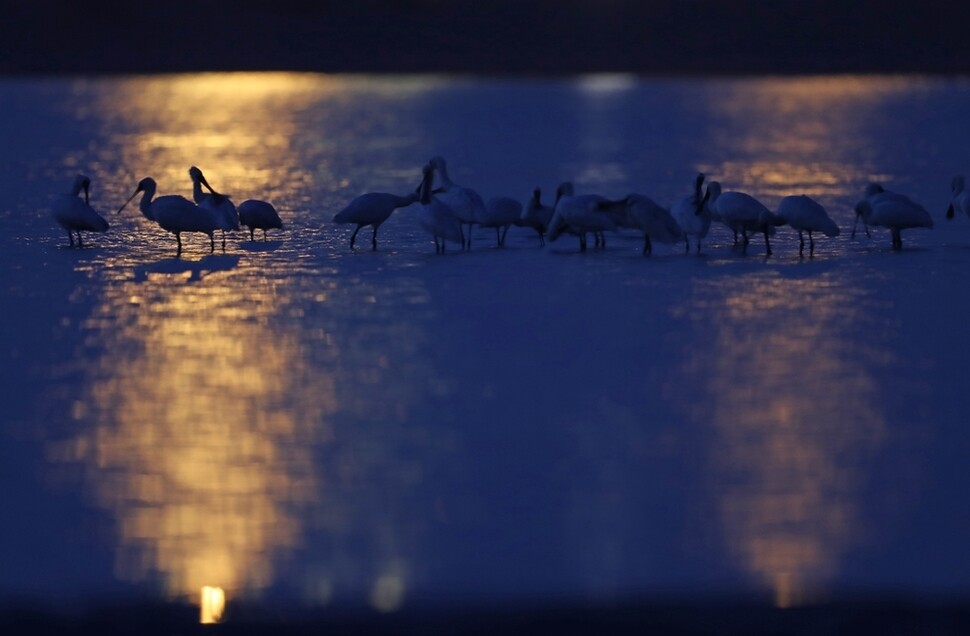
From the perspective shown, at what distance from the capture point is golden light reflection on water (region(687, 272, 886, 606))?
470 centimetres

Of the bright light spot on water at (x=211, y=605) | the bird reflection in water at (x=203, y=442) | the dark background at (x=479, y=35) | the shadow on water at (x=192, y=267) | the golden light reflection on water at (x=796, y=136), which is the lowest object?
the bright light spot on water at (x=211, y=605)

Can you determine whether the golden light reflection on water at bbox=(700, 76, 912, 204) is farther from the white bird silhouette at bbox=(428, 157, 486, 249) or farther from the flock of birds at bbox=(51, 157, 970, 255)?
the white bird silhouette at bbox=(428, 157, 486, 249)

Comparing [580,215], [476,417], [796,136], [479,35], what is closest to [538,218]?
[580,215]

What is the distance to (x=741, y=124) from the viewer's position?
24984 millimetres

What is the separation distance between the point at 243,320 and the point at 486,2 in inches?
1523

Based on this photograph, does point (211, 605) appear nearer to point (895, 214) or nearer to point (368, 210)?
point (368, 210)

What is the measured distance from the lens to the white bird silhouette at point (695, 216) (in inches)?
395

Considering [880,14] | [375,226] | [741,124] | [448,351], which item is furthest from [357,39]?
[448,351]

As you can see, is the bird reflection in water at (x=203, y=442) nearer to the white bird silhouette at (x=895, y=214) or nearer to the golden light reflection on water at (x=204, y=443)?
the golden light reflection on water at (x=204, y=443)

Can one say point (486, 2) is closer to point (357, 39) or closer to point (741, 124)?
point (357, 39)

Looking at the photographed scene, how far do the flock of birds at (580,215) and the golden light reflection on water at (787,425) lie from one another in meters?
1.13

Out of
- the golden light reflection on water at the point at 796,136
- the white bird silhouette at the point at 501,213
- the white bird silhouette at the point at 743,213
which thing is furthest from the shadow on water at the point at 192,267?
the golden light reflection on water at the point at 796,136

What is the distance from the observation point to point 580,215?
10070mm

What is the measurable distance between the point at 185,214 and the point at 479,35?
116 ft
